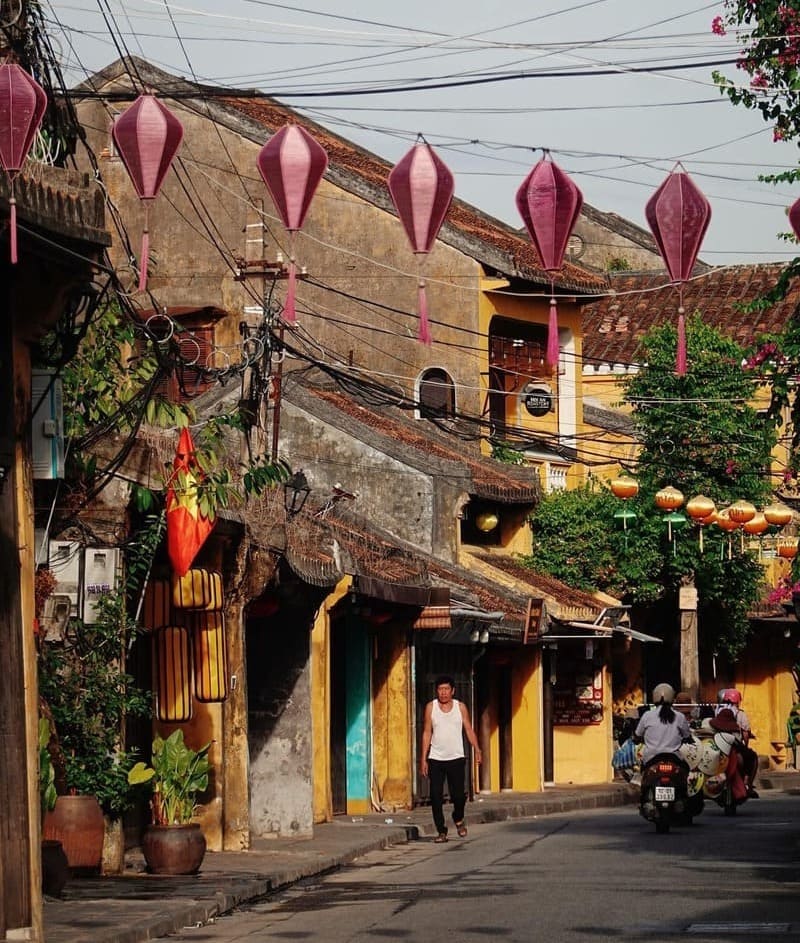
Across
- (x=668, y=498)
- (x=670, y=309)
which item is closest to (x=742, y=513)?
(x=668, y=498)

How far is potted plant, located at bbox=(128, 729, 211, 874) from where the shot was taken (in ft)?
57.8

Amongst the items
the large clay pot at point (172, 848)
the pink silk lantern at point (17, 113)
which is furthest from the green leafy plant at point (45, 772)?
the pink silk lantern at point (17, 113)

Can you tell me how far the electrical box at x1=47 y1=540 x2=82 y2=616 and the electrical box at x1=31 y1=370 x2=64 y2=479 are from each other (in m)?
2.84

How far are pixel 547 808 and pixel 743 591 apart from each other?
11943 millimetres

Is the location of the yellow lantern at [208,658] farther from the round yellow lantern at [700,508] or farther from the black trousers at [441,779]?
the round yellow lantern at [700,508]

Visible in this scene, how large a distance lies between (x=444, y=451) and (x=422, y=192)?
2138cm

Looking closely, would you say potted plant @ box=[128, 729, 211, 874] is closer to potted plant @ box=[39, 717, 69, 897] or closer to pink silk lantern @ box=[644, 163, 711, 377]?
potted plant @ box=[39, 717, 69, 897]

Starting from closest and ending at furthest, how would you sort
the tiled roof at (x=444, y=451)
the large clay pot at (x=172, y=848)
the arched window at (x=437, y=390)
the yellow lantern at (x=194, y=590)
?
the large clay pot at (x=172, y=848) < the yellow lantern at (x=194, y=590) < the tiled roof at (x=444, y=451) < the arched window at (x=437, y=390)

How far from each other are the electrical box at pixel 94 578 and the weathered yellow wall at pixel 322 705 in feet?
28.5

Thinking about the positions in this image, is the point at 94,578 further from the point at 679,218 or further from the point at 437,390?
the point at 437,390

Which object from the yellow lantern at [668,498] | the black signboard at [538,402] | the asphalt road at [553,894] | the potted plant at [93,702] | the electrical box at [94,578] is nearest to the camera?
the asphalt road at [553,894]

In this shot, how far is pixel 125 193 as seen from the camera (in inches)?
1559

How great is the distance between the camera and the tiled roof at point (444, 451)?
1336 inches

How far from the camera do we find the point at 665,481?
39125mm
